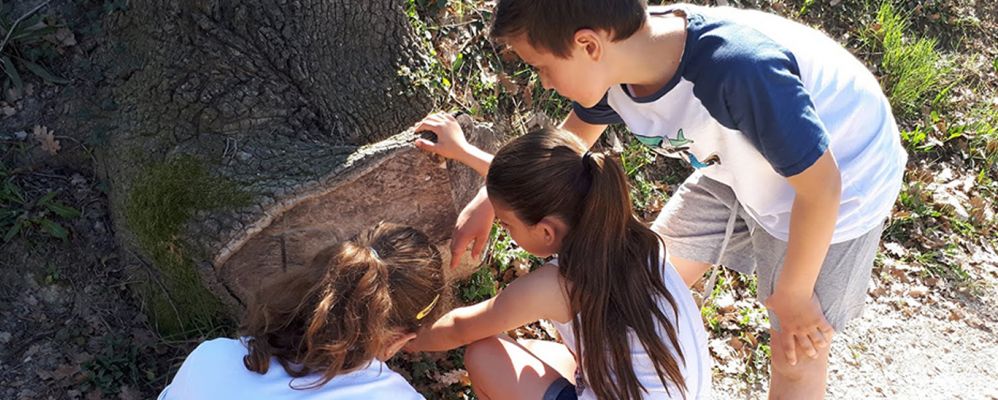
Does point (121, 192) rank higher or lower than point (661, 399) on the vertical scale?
higher

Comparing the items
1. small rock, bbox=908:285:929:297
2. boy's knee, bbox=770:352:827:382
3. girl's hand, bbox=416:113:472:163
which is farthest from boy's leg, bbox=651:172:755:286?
small rock, bbox=908:285:929:297

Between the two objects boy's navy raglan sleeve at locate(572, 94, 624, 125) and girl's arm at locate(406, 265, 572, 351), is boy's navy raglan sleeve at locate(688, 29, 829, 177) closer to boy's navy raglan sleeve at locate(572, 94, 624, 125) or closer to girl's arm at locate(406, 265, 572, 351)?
boy's navy raglan sleeve at locate(572, 94, 624, 125)

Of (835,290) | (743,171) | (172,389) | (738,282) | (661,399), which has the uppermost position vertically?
(743,171)

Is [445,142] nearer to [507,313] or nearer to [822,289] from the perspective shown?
[507,313]

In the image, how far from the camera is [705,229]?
9.62ft

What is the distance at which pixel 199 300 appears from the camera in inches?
113

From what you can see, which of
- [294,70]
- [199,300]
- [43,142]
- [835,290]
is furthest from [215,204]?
[835,290]

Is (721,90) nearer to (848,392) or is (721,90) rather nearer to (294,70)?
(294,70)

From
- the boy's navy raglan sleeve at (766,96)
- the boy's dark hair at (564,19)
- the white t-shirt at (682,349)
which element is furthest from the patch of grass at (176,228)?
the boy's navy raglan sleeve at (766,96)

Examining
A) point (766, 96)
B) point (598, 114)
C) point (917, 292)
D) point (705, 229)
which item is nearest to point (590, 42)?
point (766, 96)

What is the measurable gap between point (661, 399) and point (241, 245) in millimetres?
1458

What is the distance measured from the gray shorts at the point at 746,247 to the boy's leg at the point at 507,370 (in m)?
0.68

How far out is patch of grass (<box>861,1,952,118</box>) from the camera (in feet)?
16.6

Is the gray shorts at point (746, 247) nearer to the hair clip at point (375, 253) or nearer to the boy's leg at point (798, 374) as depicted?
the boy's leg at point (798, 374)
